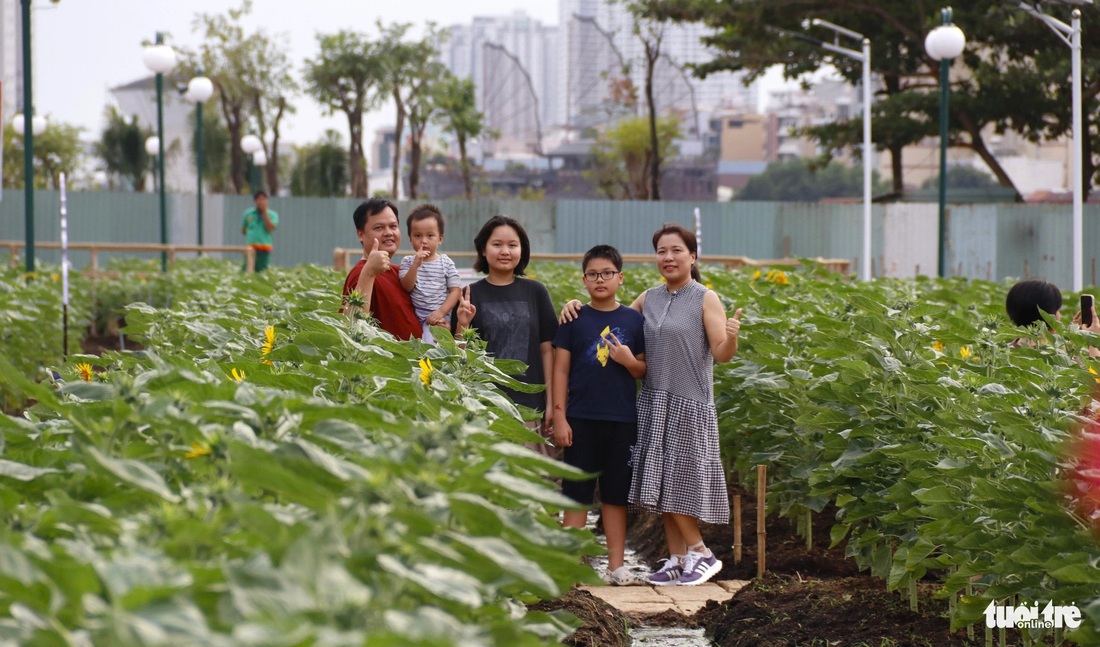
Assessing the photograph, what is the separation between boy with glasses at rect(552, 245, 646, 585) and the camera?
5.95m

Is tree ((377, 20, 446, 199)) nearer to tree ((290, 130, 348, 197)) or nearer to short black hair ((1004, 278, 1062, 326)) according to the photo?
tree ((290, 130, 348, 197))

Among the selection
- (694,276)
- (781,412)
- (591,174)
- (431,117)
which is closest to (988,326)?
(781,412)

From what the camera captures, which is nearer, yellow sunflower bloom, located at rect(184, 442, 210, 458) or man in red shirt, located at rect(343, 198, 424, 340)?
yellow sunflower bloom, located at rect(184, 442, 210, 458)

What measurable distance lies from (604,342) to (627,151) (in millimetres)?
56174

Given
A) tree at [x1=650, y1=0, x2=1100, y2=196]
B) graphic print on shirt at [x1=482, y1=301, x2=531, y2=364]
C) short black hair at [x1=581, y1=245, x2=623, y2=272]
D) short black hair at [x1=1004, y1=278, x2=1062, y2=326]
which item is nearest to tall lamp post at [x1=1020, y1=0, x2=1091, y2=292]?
short black hair at [x1=1004, y1=278, x2=1062, y2=326]

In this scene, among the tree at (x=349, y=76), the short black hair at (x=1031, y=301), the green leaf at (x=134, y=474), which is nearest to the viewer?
the green leaf at (x=134, y=474)

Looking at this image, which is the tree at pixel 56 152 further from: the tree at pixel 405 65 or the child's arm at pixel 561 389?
the child's arm at pixel 561 389

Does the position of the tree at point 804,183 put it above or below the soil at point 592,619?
above

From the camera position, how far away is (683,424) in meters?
5.91

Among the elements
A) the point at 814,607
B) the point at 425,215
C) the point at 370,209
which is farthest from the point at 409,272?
the point at 814,607

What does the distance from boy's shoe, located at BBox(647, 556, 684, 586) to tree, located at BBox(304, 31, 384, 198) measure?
40583 millimetres

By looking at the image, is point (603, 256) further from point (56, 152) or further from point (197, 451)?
point (56, 152)

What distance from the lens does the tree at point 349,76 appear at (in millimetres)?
46500

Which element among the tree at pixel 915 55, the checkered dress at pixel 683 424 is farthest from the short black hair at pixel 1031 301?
the tree at pixel 915 55
